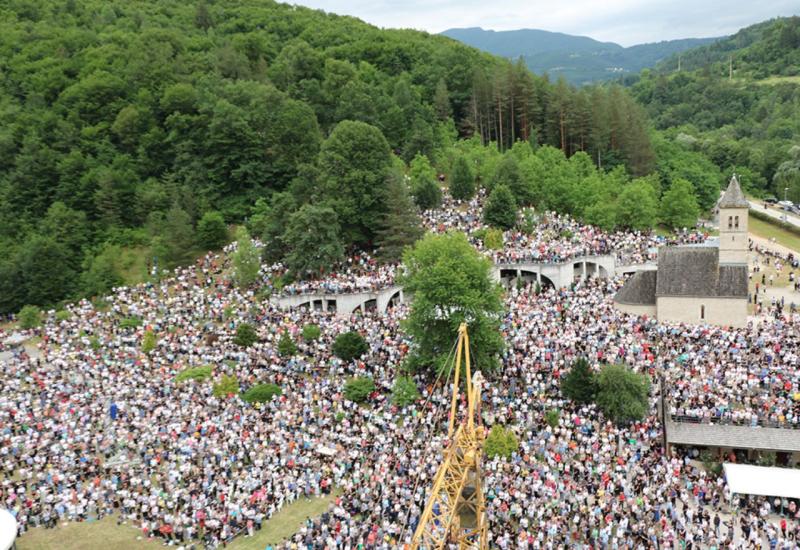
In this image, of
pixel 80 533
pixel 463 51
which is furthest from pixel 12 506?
pixel 463 51

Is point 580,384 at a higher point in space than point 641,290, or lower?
lower

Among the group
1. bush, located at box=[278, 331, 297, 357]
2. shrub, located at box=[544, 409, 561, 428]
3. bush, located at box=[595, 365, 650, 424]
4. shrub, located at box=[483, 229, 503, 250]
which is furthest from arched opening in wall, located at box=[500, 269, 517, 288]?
shrub, located at box=[544, 409, 561, 428]

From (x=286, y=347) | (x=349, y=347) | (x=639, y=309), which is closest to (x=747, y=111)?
(x=639, y=309)

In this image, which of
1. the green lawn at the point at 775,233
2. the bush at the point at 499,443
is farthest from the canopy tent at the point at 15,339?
the green lawn at the point at 775,233

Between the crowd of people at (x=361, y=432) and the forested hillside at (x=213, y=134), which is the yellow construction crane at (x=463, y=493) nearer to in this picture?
the crowd of people at (x=361, y=432)

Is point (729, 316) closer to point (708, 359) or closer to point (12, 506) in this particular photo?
point (708, 359)

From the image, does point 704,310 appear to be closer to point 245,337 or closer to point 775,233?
point 245,337
